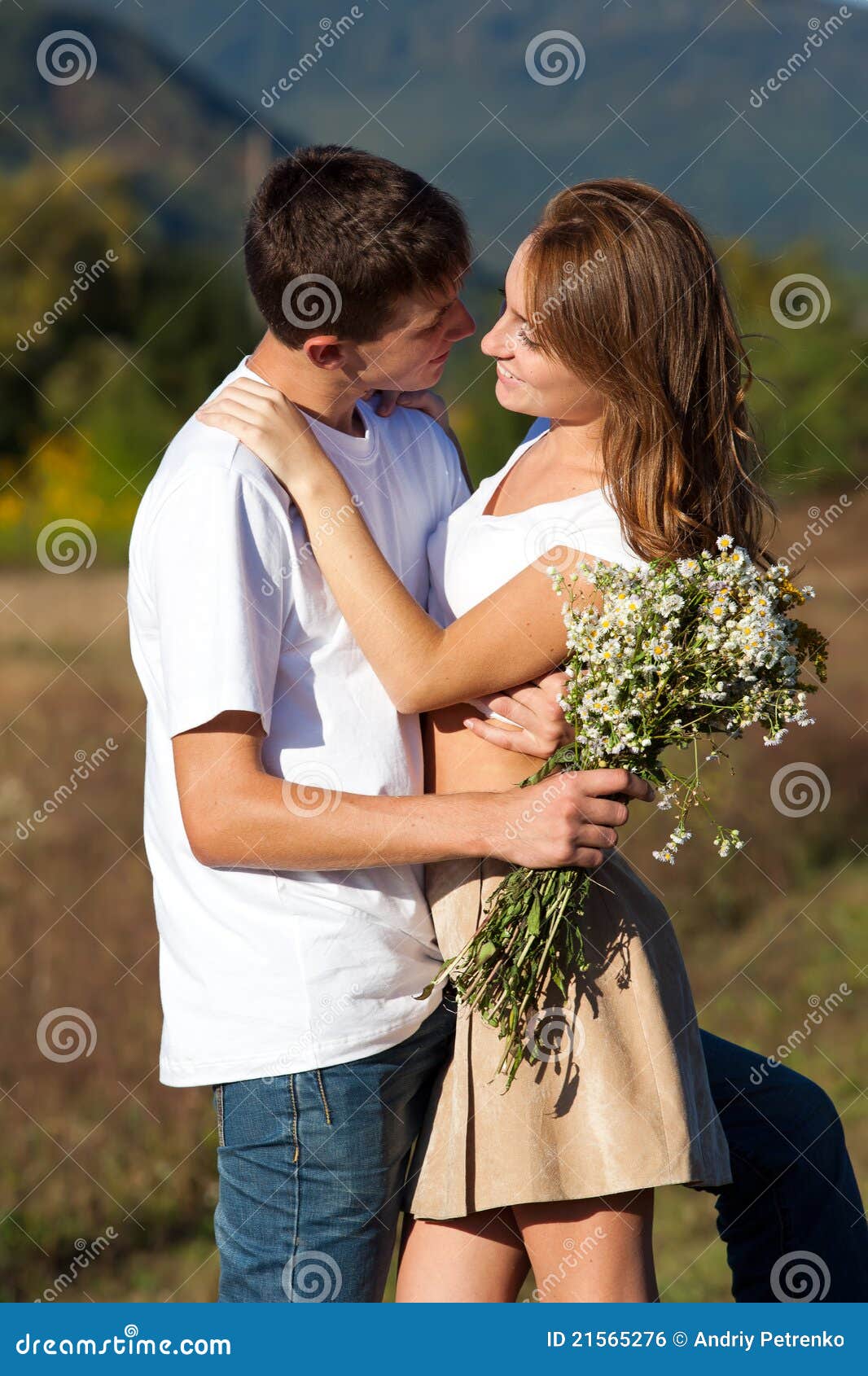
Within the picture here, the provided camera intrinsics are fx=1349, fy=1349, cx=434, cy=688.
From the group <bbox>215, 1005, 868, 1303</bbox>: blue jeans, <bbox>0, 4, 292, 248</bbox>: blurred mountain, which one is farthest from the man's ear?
<bbox>0, 4, 292, 248</bbox>: blurred mountain

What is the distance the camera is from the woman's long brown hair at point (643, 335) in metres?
2.27

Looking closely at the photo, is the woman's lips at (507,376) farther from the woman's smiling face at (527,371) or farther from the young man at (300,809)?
the young man at (300,809)

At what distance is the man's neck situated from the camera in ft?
7.64

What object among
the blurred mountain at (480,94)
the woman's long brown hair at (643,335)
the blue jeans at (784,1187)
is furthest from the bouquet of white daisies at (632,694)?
the blurred mountain at (480,94)

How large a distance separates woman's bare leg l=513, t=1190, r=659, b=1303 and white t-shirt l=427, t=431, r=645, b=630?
0.87m

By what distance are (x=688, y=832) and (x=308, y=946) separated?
69 centimetres

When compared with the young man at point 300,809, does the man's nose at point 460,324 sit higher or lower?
higher

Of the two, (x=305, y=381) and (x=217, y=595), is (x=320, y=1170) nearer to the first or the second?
(x=217, y=595)

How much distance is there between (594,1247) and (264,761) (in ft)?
3.20

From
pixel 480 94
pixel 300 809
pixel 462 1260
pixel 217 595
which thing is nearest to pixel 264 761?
pixel 300 809

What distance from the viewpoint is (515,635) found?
2.30 metres

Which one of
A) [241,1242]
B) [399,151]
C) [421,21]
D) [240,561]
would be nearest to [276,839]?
[240,561]

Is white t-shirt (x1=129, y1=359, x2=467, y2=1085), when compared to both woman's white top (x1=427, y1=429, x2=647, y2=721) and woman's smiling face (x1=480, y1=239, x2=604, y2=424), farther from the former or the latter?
woman's smiling face (x1=480, y1=239, x2=604, y2=424)

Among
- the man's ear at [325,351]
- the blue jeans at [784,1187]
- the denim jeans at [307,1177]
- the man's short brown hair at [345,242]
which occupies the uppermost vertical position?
the man's short brown hair at [345,242]
